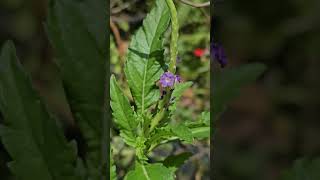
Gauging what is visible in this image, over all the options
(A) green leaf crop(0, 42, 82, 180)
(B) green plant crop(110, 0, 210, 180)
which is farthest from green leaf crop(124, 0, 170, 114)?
(A) green leaf crop(0, 42, 82, 180)

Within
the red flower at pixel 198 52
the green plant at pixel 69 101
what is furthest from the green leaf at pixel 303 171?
the red flower at pixel 198 52

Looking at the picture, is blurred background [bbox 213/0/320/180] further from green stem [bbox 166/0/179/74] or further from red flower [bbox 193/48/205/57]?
green stem [bbox 166/0/179/74]

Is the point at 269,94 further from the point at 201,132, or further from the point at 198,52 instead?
the point at 201,132

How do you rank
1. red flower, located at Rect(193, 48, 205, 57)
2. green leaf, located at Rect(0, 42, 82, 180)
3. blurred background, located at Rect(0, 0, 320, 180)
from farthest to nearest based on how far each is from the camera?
red flower, located at Rect(193, 48, 205, 57) < blurred background, located at Rect(0, 0, 320, 180) < green leaf, located at Rect(0, 42, 82, 180)

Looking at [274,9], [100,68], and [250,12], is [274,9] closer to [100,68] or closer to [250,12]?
[250,12]

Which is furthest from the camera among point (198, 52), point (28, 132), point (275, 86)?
point (198, 52)

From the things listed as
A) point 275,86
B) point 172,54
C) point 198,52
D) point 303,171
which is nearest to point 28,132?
point 172,54

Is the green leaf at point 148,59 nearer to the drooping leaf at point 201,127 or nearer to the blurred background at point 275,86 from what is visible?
the drooping leaf at point 201,127
